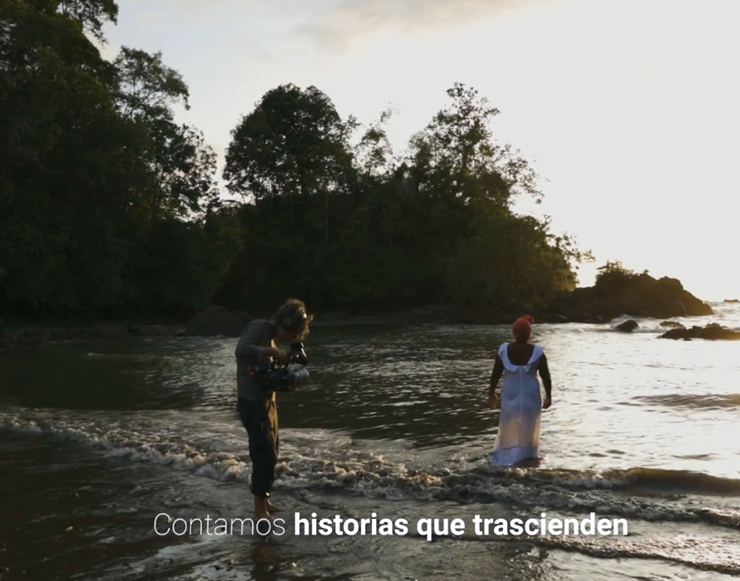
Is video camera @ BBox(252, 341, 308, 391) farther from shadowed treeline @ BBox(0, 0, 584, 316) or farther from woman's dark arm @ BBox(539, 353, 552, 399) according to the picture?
shadowed treeline @ BBox(0, 0, 584, 316)

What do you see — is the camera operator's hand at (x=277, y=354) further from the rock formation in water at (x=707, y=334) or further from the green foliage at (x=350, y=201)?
the green foliage at (x=350, y=201)

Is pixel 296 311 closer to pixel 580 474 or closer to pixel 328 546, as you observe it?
pixel 328 546

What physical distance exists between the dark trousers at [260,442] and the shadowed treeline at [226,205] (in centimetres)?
2943

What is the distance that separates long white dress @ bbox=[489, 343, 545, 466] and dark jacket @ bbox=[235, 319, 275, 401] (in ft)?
11.1

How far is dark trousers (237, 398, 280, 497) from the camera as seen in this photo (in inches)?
269

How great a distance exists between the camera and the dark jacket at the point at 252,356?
6.75 meters

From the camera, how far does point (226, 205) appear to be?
198ft

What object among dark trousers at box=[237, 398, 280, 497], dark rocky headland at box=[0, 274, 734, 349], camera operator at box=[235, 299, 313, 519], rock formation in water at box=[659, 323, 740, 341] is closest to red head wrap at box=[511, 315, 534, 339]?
camera operator at box=[235, 299, 313, 519]

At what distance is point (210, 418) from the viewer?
43.8 feet

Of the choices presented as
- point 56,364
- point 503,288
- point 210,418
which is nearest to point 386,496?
point 210,418

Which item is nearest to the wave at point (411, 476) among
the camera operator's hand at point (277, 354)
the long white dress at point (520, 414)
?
the long white dress at point (520, 414)

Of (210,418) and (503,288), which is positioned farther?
(503,288)

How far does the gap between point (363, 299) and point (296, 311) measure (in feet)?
174

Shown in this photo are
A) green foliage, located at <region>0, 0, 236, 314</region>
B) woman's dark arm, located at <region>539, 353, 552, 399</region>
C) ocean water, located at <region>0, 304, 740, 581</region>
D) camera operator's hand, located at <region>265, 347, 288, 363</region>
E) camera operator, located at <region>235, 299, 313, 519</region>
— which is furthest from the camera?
green foliage, located at <region>0, 0, 236, 314</region>
